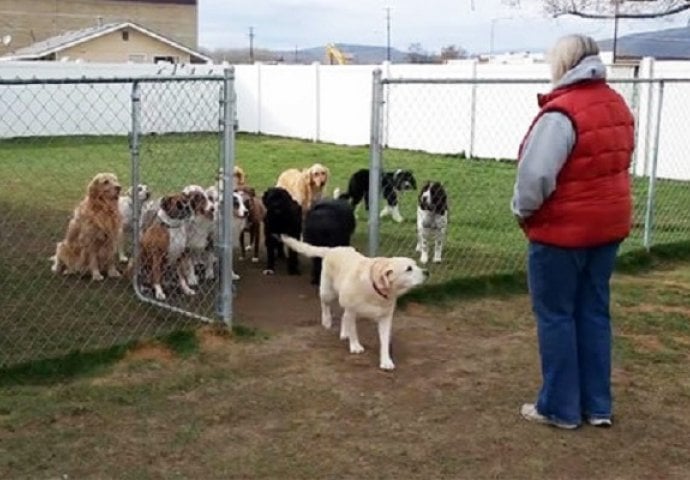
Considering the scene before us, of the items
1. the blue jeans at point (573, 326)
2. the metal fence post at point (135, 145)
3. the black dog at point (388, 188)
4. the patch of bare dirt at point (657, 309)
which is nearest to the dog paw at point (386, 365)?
the blue jeans at point (573, 326)

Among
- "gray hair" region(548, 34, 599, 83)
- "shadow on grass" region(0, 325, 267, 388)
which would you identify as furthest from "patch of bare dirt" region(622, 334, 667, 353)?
"shadow on grass" region(0, 325, 267, 388)

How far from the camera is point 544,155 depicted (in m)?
4.23

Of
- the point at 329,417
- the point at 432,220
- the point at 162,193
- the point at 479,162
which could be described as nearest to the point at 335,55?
the point at 479,162

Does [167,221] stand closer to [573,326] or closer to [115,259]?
[115,259]

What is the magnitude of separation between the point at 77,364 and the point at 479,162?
13.5 m

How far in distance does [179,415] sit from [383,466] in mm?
1147

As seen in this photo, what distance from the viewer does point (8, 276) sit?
7508 mm

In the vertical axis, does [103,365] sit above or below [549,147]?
below

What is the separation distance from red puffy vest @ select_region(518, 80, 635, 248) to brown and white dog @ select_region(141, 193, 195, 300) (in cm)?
315

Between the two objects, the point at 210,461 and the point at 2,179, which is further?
the point at 2,179

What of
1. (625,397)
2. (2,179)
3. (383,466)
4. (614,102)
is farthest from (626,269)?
(2,179)

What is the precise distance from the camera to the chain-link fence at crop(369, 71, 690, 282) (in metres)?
8.52

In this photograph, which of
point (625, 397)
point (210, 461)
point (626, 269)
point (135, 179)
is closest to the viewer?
point (210, 461)

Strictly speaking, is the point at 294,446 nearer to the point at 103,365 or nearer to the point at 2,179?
the point at 103,365
